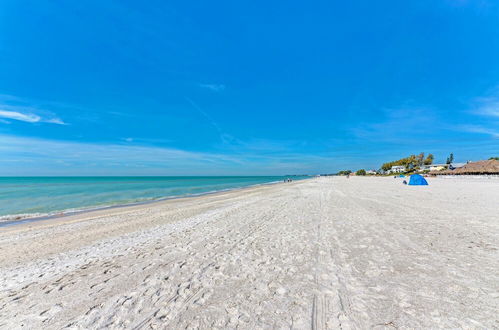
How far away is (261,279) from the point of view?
3.97 metres

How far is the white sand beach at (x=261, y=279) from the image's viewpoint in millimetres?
2904

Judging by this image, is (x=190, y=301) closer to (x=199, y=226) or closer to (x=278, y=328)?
(x=278, y=328)

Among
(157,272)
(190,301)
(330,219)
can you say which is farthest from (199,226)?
(330,219)

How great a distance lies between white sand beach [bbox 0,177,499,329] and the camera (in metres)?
2.90

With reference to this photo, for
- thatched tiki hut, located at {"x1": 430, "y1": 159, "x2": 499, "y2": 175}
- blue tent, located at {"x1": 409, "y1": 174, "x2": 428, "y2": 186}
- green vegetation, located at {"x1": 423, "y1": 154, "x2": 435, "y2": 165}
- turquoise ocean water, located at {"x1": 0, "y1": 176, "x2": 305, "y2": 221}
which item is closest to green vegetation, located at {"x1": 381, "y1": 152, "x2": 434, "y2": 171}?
green vegetation, located at {"x1": 423, "y1": 154, "x2": 435, "y2": 165}

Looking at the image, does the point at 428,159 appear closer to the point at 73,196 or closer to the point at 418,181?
the point at 418,181

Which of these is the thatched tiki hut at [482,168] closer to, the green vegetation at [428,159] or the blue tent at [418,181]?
the blue tent at [418,181]

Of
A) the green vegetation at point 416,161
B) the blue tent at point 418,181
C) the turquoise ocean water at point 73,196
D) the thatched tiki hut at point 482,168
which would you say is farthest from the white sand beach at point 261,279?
the green vegetation at point 416,161

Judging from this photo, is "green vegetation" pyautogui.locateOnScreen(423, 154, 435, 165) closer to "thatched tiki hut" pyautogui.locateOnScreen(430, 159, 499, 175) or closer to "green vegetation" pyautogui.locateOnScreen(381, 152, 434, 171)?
"green vegetation" pyautogui.locateOnScreen(381, 152, 434, 171)

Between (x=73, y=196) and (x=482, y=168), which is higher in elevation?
(x=482, y=168)

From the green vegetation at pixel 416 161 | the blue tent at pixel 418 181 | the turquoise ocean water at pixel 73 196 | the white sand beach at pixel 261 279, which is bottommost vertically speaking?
the turquoise ocean water at pixel 73 196

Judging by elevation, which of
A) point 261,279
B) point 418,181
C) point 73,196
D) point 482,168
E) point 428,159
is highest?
point 428,159

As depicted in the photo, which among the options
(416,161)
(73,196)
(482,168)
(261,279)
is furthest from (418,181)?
(416,161)

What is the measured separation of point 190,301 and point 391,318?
10.2ft
